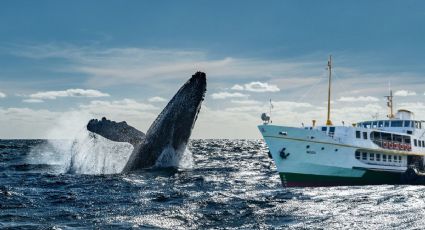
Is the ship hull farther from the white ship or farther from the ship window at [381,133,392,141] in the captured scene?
the ship window at [381,133,392,141]

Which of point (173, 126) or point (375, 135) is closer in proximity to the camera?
point (173, 126)

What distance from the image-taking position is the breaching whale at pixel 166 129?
80.2 feet

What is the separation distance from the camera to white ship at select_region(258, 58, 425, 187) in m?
26.1

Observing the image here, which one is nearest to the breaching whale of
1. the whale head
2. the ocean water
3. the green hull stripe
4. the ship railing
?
the whale head

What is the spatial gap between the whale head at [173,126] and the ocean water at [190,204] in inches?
45.3

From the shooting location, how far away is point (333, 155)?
2642cm

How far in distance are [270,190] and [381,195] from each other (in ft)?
17.3

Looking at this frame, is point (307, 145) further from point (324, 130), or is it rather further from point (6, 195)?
point (6, 195)

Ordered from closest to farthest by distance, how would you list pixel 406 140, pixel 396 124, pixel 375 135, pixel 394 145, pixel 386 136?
pixel 375 135, pixel 386 136, pixel 394 145, pixel 406 140, pixel 396 124

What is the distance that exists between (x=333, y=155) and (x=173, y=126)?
9191 mm

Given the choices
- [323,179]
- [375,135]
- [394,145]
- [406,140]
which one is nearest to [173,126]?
[323,179]

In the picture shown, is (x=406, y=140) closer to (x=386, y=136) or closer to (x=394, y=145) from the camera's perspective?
(x=394, y=145)

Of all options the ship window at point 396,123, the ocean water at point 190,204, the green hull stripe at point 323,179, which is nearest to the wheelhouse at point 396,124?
the ship window at point 396,123

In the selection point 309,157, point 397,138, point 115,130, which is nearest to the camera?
point 309,157
